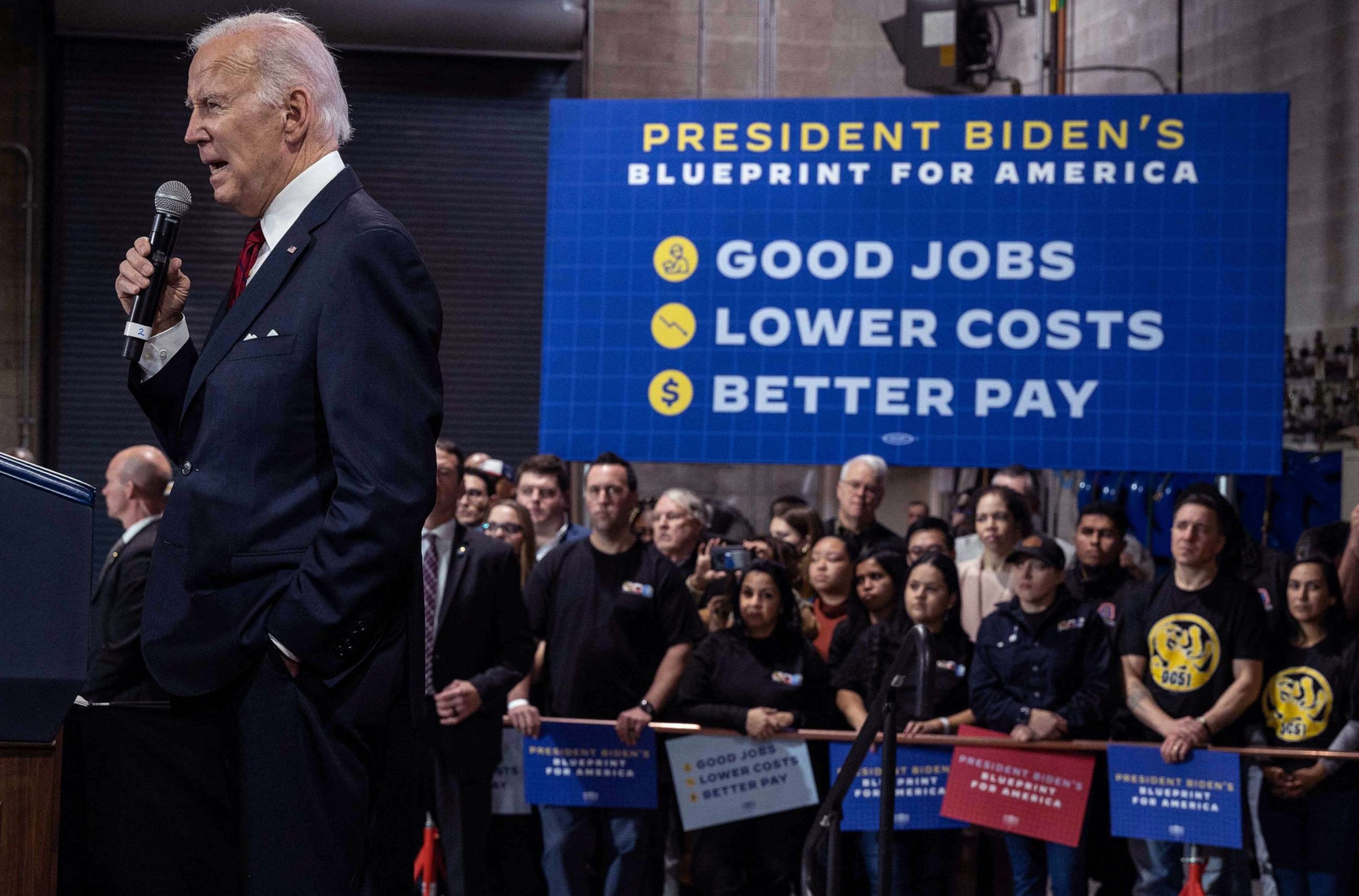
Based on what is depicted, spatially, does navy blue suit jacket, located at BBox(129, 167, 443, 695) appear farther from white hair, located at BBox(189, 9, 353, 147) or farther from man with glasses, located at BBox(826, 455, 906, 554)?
man with glasses, located at BBox(826, 455, 906, 554)

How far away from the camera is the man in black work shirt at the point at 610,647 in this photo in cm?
518

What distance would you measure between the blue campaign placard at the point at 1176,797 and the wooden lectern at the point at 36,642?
150 inches

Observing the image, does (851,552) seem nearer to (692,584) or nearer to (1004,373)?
(692,584)

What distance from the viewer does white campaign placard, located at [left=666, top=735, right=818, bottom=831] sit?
5082mm

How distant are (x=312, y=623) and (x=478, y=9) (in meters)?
8.16

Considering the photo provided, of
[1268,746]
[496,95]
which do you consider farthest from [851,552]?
[496,95]

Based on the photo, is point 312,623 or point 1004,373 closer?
point 312,623

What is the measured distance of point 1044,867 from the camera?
5.10 meters

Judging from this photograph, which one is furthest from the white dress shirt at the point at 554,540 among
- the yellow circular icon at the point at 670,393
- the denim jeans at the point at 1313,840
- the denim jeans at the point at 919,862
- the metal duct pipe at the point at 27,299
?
the metal duct pipe at the point at 27,299

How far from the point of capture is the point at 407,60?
31.5 ft

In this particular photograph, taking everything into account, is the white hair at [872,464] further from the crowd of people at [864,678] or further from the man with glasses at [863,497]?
the crowd of people at [864,678]

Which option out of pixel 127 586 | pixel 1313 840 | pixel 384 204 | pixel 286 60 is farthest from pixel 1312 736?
pixel 384 204

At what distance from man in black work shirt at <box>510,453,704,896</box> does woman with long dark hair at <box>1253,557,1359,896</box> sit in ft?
6.38

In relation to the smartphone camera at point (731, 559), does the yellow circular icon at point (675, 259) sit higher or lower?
higher
